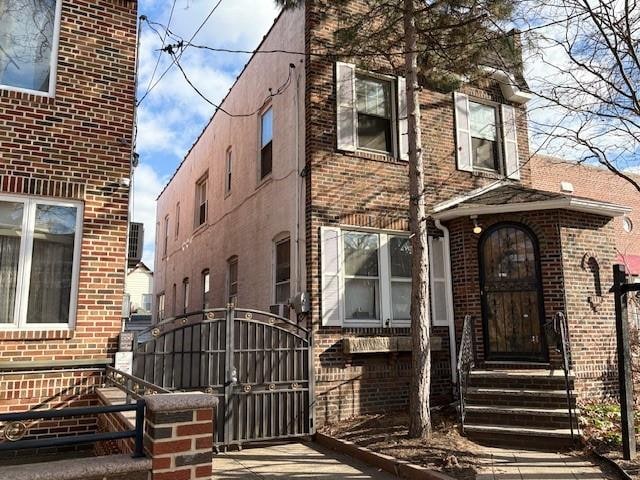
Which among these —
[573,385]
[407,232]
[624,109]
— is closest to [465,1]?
[624,109]

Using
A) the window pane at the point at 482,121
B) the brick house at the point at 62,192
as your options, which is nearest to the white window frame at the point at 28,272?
the brick house at the point at 62,192

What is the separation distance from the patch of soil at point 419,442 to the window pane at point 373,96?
5.47 metres

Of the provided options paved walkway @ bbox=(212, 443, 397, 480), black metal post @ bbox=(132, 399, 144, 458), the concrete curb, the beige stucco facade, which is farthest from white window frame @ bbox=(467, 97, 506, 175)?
black metal post @ bbox=(132, 399, 144, 458)

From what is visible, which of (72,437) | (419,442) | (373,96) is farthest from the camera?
(373,96)

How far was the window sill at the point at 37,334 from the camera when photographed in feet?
17.9

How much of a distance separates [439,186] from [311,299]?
142 inches

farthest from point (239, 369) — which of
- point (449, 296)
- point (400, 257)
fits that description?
point (449, 296)

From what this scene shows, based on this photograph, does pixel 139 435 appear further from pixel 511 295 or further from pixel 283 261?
pixel 511 295

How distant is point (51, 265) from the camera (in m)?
5.88

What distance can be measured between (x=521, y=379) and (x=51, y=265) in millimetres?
6829

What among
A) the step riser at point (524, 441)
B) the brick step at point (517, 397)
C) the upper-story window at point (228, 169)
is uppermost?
the upper-story window at point (228, 169)

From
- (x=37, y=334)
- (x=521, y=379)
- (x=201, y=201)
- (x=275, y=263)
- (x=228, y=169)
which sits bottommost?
(x=521, y=379)

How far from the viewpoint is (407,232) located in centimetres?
922

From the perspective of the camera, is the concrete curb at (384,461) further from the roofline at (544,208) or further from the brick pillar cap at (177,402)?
the roofline at (544,208)
